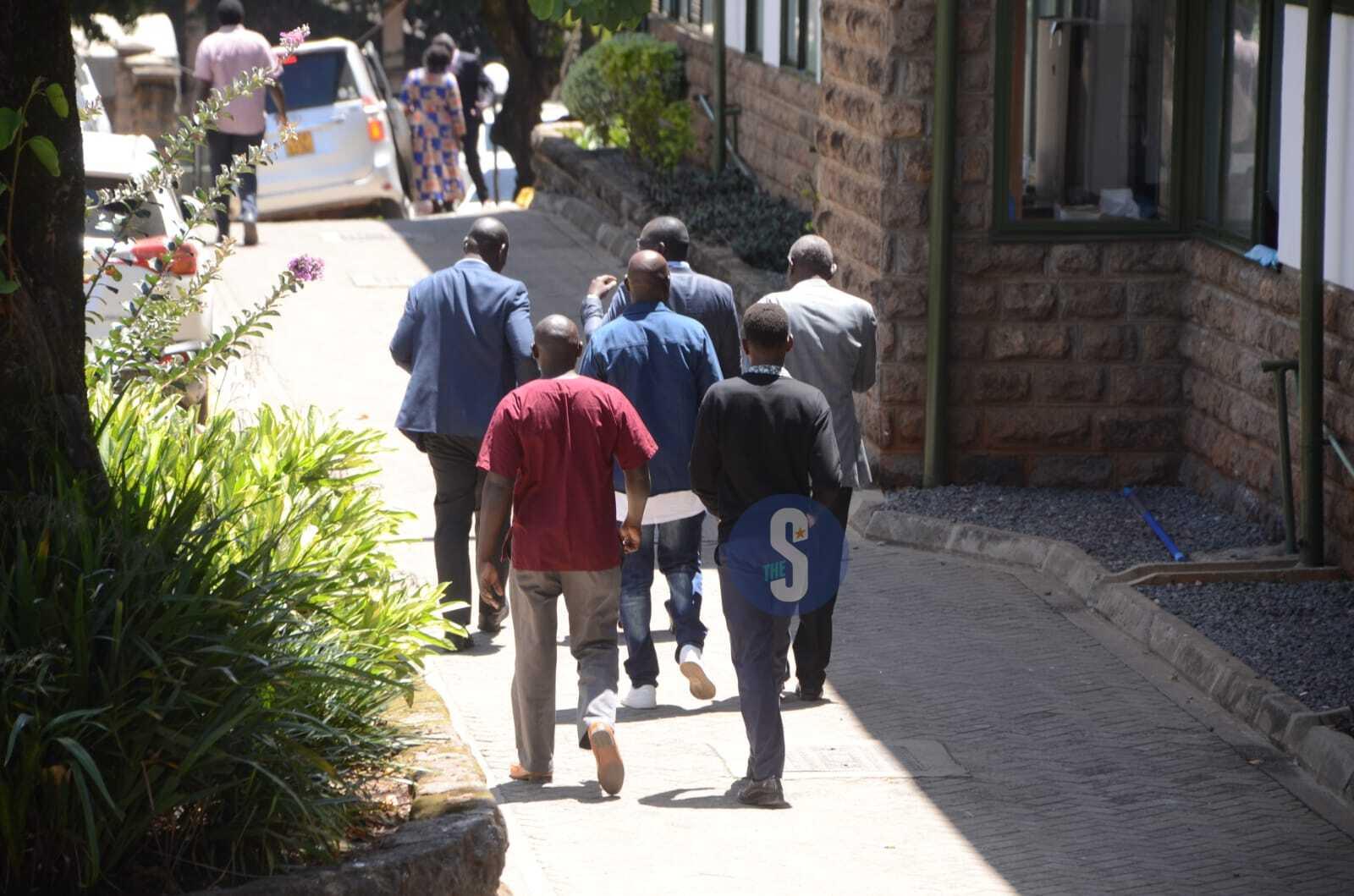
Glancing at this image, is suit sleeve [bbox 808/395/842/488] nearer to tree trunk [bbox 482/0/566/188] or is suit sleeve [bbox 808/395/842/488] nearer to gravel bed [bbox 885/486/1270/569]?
gravel bed [bbox 885/486/1270/569]

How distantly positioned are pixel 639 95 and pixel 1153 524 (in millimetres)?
10736

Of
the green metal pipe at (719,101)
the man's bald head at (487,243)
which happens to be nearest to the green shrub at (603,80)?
the green metal pipe at (719,101)

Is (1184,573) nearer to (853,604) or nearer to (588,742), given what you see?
(853,604)

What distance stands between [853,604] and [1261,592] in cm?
181

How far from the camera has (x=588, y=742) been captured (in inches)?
291

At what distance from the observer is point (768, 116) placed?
17.6 m

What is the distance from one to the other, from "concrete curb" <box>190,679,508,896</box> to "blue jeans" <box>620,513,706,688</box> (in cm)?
238

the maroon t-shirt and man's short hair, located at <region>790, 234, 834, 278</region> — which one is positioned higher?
man's short hair, located at <region>790, 234, 834, 278</region>

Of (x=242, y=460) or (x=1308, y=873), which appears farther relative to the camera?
(x=242, y=460)

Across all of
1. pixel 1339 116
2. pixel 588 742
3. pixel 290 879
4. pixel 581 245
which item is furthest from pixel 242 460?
pixel 581 245

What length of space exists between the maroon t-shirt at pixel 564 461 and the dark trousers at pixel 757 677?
45cm

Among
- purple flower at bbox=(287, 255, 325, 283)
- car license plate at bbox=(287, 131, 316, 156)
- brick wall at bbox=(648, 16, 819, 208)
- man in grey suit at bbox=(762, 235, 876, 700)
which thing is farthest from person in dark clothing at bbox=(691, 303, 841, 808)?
car license plate at bbox=(287, 131, 316, 156)

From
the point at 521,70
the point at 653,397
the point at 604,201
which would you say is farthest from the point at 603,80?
the point at 653,397

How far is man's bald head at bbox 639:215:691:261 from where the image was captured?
29.9 feet
